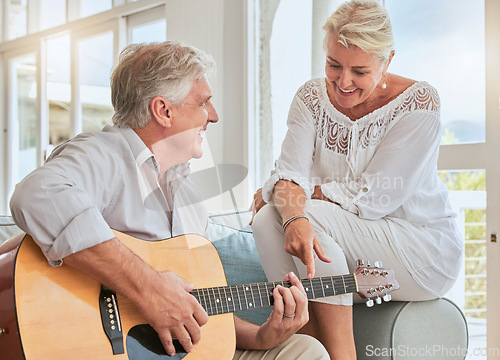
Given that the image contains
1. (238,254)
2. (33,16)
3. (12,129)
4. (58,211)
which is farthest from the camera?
(12,129)

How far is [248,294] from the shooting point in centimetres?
116

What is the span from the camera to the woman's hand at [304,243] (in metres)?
1.25

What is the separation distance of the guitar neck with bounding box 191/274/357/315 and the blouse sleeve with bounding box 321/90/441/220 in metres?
0.23

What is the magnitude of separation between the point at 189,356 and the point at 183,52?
2.26 feet

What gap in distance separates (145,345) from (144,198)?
0.31m

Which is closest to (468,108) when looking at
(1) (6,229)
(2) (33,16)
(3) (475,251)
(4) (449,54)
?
(4) (449,54)

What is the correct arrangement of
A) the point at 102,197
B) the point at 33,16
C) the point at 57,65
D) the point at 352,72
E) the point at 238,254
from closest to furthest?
the point at 102,197 < the point at 352,72 < the point at 238,254 < the point at 57,65 < the point at 33,16

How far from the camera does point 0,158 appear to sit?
5176mm

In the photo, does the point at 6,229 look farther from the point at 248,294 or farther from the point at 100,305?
the point at 248,294

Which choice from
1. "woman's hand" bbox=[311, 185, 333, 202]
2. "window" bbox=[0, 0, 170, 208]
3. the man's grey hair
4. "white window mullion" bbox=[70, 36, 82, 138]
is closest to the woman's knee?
"woman's hand" bbox=[311, 185, 333, 202]

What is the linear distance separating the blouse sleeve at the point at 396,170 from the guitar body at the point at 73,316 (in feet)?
1.60

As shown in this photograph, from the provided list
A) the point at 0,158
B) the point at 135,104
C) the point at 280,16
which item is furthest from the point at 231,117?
the point at 0,158

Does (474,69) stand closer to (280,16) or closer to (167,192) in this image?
(280,16)

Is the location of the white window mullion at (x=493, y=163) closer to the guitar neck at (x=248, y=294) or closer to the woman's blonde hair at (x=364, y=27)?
the woman's blonde hair at (x=364, y=27)
